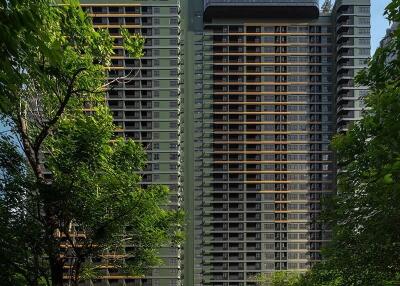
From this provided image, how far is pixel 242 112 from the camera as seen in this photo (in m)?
84.2

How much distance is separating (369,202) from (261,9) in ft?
252

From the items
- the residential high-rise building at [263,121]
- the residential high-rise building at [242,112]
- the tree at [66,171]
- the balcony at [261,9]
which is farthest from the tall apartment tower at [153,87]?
the tree at [66,171]

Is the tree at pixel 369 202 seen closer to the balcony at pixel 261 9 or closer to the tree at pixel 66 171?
the tree at pixel 66 171

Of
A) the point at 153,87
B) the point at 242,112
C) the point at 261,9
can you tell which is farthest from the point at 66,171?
the point at 261,9

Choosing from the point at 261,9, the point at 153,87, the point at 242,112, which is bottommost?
the point at 242,112

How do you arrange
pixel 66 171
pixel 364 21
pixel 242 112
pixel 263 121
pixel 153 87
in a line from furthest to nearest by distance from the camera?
pixel 242 112, pixel 263 121, pixel 153 87, pixel 364 21, pixel 66 171

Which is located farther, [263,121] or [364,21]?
[263,121]

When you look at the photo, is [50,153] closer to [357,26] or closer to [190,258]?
[190,258]

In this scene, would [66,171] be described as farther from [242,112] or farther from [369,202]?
[242,112]

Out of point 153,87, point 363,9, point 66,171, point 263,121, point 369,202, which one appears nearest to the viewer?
point 66,171

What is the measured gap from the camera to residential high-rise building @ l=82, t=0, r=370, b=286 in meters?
78.6

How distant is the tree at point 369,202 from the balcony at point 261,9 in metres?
70.8

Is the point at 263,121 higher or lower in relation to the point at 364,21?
lower

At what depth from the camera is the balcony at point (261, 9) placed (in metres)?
82.2
